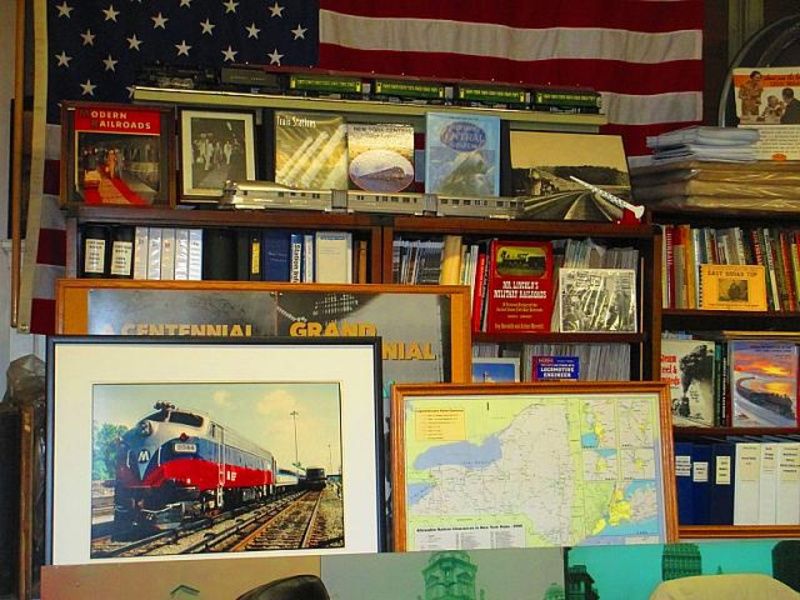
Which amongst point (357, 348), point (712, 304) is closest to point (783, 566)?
point (357, 348)

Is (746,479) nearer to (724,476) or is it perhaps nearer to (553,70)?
(724,476)

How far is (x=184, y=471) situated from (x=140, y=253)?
91cm

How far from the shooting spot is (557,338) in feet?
9.40

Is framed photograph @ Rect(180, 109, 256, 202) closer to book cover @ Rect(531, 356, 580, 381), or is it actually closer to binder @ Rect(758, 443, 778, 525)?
book cover @ Rect(531, 356, 580, 381)

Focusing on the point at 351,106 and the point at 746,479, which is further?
the point at 746,479

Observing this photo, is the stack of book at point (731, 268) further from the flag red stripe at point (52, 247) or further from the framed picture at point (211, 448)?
the flag red stripe at point (52, 247)

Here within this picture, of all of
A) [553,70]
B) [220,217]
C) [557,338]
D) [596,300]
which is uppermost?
[553,70]

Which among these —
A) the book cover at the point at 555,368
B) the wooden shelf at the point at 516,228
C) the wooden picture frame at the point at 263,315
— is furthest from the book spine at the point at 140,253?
the book cover at the point at 555,368

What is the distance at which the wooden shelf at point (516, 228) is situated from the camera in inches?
108

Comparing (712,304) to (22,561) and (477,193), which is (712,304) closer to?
(477,193)

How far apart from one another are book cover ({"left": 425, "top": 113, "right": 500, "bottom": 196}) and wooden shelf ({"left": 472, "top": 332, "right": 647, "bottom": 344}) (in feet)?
1.33

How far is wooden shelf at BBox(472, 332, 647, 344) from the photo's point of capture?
2.84 meters

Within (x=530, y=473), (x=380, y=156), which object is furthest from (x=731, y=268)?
(x=530, y=473)

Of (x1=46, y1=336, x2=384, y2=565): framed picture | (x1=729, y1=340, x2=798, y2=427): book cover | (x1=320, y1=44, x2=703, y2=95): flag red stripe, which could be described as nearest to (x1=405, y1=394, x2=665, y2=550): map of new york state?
(x1=46, y1=336, x2=384, y2=565): framed picture
